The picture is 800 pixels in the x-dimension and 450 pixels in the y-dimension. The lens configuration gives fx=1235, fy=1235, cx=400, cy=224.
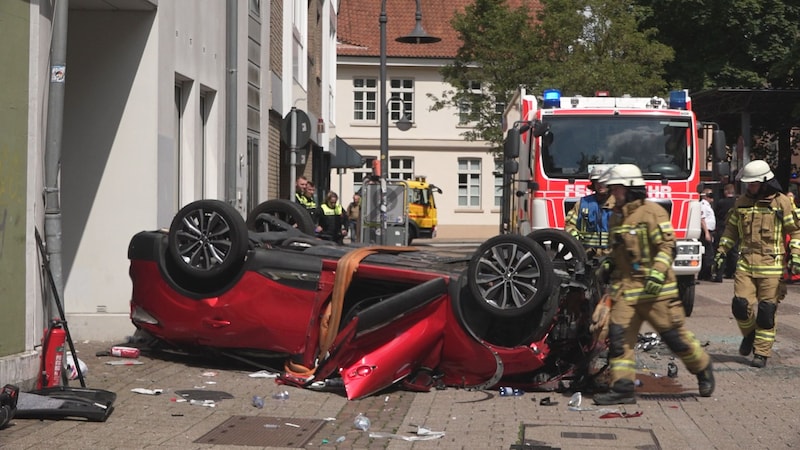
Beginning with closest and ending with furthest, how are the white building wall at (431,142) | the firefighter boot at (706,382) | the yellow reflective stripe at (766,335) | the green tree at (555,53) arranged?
the firefighter boot at (706,382) < the yellow reflective stripe at (766,335) < the green tree at (555,53) < the white building wall at (431,142)

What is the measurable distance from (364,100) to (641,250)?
156 ft

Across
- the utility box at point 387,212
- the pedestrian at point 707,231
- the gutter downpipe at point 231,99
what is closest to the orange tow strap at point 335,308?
the gutter downpipe at point 231,99

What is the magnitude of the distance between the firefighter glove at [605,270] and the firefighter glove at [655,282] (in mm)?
419

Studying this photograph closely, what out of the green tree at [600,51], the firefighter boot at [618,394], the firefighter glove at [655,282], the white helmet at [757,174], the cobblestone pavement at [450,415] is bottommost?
the cobblestone pavement at [450,415]

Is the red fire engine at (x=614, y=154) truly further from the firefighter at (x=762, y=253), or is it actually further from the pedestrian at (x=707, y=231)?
the pedestrian at (x=707, y=231)

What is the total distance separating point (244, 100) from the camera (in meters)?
17.8

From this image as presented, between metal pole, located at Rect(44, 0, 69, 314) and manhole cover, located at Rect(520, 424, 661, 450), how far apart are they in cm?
359

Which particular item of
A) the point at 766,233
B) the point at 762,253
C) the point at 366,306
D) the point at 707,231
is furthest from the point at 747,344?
the point at 707,231

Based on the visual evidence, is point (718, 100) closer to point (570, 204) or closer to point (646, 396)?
point (570, 204)

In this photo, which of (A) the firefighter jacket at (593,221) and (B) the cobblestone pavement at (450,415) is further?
(A) the firefighter jacket at (593,221)

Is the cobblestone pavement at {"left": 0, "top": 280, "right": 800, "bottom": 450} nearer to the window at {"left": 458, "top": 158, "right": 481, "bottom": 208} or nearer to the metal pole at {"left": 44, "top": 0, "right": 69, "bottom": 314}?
the metal pole at {"left": 44, "top": 0, "right": 69, "bottom": 314}

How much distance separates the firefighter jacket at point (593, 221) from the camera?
1241cm

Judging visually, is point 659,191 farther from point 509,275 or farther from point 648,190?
point 509,275

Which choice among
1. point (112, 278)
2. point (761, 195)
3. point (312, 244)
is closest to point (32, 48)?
point (312, 244)
